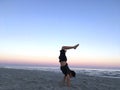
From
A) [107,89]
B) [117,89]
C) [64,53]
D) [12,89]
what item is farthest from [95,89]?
[12,89]

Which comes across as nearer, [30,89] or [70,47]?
[30,89]

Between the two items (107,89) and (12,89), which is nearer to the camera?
(12,89)

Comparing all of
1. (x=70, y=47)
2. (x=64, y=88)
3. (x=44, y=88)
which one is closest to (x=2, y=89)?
(x=44, y=88)

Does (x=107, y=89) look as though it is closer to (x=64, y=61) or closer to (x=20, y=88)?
(x=64, y=61)

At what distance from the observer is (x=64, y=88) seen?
1334 cm

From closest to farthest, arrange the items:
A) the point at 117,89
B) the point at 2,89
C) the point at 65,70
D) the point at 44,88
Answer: the point at 2,89, the point at 44,88, the point at 65,70, the point at 117,89

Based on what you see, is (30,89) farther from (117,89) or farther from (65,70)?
(117,89)

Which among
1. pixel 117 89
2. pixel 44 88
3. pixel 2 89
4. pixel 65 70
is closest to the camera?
pixel 2 89

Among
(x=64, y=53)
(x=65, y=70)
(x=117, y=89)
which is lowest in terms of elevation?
(x=117, y=89)

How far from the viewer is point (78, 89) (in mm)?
13414

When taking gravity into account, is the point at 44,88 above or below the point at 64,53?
below

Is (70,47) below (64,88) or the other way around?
the other way around

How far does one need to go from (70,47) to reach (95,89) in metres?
3.00

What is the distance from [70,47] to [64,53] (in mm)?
551
